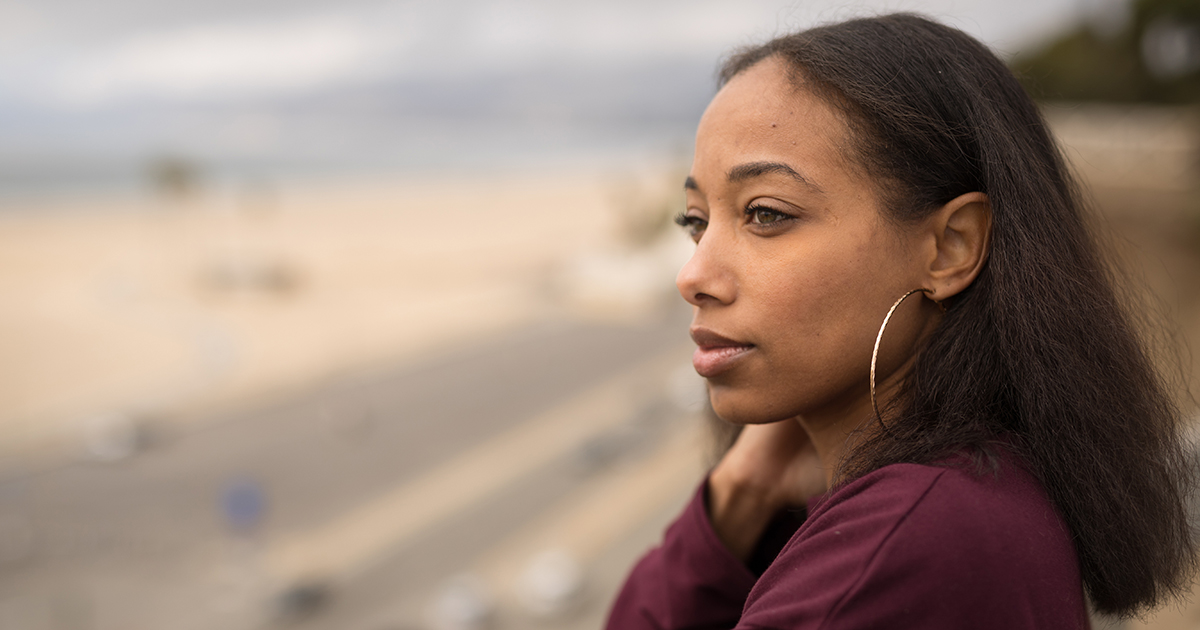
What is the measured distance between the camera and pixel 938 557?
94 cm

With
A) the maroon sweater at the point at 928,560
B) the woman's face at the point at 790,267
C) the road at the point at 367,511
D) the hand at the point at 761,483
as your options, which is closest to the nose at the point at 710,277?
the woman's face at the point at 790,267

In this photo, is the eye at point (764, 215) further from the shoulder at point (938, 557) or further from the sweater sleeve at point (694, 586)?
the sweater sleeve at point (694, 586)

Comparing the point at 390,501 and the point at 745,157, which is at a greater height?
the point at 390,501

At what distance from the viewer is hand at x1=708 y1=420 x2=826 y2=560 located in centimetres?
166

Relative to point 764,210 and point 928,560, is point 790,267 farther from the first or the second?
point 928,560

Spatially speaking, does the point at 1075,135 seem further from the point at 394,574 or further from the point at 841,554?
the point at 841,554

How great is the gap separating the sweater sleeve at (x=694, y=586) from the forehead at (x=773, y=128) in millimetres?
744

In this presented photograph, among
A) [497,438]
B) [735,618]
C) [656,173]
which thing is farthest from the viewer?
[656,173]

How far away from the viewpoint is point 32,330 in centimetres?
2498

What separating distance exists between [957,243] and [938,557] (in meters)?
0.56

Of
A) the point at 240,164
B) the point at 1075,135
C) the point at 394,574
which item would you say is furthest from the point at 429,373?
the point at 240,164

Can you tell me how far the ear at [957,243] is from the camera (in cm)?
124

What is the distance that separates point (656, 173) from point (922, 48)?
221ft

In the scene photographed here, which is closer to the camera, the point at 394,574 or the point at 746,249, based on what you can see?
the point at 746,249
